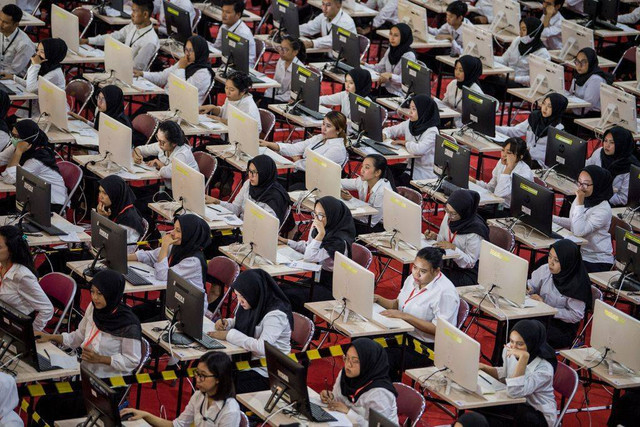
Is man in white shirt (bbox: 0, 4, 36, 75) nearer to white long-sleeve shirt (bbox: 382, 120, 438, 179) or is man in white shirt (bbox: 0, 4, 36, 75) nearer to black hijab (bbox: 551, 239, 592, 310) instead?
white long-sleeve shirt (bbox: 382, 120, 438, 179)

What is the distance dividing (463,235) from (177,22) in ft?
16.7

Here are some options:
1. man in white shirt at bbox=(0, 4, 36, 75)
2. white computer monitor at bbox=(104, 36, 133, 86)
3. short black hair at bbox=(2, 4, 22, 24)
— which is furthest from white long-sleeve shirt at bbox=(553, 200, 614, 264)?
short black hair at bbox=(2, 4, 22, 24)

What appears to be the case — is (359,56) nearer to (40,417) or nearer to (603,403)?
(603,403)

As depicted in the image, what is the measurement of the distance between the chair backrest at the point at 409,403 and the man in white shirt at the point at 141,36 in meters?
6.58

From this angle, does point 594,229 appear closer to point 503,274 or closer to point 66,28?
point 503,274

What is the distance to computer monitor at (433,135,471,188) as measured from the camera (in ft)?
33.4

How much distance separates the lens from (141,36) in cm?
1285

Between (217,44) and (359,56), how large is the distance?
1694mm

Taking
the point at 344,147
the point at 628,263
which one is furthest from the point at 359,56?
the point at 628,263

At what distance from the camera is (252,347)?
770 cm

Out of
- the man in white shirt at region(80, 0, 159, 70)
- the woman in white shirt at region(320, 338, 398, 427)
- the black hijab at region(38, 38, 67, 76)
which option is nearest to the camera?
the woman in white shirt at region(320, 338, 398, 427)

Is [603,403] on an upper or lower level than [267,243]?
lower

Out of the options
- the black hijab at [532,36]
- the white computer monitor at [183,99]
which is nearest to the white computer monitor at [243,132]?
the white computer monitor at [183,99]

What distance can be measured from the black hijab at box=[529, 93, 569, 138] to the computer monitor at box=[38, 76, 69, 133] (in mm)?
4534
